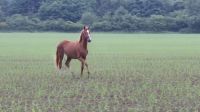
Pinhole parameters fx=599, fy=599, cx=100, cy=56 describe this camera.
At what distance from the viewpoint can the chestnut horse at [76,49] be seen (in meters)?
20.6

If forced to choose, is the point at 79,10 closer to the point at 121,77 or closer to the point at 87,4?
the point at 87,4

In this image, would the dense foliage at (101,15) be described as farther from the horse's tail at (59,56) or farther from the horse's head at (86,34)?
the horse's head at (86,34)

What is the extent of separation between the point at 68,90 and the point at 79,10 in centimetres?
9367

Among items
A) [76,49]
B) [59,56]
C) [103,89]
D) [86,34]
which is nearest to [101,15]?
[59,56]

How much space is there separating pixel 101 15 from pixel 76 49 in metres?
91.4

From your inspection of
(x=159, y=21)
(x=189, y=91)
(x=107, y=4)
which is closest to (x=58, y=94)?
(x=189, y=91)

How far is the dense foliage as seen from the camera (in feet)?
302

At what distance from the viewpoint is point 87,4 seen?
115312 millimetres

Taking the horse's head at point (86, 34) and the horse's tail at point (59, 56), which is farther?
the horse's tail at point (59, 56)

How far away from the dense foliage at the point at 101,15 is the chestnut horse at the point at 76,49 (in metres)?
67.5

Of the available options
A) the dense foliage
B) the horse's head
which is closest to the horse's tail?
the horse's head

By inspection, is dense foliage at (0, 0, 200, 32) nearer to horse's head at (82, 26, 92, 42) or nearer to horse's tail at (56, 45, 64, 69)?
horse's tail at (56, 45, 64, 69)

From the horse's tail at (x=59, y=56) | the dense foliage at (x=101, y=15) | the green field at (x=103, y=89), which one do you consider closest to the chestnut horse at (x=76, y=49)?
the horse's tail at (x=59, y=56)

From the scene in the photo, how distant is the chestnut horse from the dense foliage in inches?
2656
